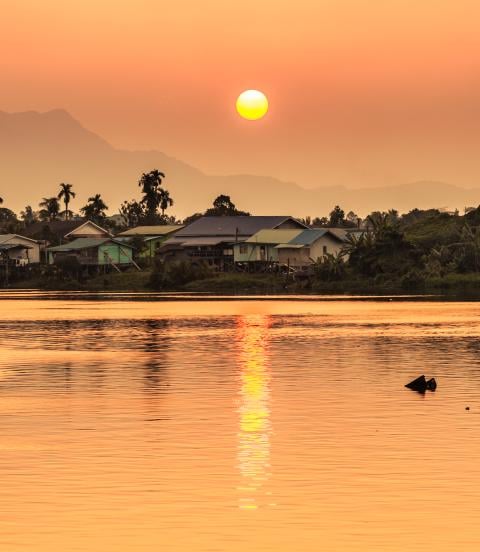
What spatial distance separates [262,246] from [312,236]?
8026mm

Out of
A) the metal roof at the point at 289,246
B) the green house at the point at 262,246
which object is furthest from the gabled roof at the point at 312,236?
the green house at the point at 262,246

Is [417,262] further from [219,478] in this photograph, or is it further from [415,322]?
[219,478]

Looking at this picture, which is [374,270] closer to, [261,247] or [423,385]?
[261,247]

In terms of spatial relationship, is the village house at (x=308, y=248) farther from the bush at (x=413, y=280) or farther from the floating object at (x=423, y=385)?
the floating object at (x=423, y=385)

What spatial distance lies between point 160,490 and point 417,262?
140510 millimetres

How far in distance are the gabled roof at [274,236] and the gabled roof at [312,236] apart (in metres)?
1.36

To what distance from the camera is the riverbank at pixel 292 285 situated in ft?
519

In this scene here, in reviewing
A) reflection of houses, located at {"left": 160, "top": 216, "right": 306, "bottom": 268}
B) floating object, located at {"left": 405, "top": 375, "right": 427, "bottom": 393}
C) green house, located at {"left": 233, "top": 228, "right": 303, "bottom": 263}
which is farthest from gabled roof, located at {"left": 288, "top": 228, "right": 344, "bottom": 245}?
floating object, located at {"left": 405, "top": 375, "right": 427, "bottom": 393}

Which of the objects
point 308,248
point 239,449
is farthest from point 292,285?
point 239,449

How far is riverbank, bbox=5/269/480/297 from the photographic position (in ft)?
519

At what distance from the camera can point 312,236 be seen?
18100 centimetres

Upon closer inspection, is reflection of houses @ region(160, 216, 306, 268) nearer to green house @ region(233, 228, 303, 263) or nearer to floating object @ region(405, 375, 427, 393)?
green house @ region(233, 228, 303, 263)

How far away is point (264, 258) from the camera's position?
185125 millimetres

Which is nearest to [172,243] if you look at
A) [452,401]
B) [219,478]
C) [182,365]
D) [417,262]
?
[417,262]
